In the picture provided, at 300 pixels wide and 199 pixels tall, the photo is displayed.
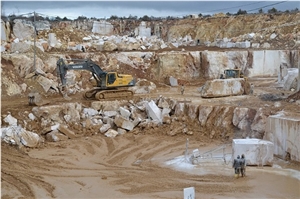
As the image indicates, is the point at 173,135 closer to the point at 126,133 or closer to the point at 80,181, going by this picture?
the point at 126,133

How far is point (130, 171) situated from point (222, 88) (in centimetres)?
936

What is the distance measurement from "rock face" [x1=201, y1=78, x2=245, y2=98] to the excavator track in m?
4.34

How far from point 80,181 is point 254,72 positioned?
21134 mm

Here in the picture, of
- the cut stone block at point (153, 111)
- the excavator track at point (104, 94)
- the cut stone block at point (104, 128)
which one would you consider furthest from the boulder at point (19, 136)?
the cut stone block at point (153, 111)

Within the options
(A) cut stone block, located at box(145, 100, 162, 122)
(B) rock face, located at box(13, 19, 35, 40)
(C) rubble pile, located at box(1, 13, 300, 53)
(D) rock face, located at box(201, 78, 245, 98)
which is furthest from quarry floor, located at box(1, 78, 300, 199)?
(B) rock face, located at box(13, 19, 35, 40)

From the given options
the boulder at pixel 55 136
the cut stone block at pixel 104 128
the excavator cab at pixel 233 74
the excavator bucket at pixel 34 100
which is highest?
the excavator cab at pixel 233 74

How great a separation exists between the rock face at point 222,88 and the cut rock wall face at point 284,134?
640cm

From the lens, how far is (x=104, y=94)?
2200 cm

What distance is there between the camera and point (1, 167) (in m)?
14.6

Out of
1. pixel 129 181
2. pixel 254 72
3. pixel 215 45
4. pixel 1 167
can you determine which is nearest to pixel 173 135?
pixel 129 181

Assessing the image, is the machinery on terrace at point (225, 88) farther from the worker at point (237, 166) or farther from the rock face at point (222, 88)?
the worker at point (237, 166)

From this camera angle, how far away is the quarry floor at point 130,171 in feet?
41.3

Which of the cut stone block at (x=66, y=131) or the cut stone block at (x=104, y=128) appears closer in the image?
the cut stone block at (x=66, y=131)

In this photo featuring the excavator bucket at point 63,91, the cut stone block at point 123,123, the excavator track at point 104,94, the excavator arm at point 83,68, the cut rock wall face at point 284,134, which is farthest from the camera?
the excavator bucket at point 63,91
